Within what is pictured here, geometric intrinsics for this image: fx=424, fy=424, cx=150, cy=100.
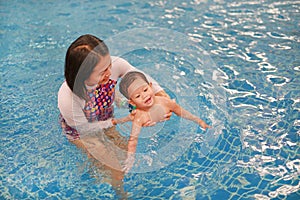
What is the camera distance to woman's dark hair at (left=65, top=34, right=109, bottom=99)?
291cm

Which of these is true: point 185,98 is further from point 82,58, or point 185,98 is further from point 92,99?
point 82,58

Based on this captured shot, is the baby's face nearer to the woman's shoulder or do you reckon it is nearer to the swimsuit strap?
the swimsuit strap

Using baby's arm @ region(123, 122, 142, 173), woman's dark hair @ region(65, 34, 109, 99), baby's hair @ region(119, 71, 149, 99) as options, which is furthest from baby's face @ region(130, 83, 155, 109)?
woman's dark hair @ region(65, 34, 109, 99)

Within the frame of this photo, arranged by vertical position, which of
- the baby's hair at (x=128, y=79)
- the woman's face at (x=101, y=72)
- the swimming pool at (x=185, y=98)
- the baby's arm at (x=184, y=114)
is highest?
the woman's face at (x=101, y=72)

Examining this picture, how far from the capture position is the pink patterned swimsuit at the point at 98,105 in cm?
327

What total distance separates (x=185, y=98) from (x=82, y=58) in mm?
1460

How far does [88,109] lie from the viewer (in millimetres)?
3287

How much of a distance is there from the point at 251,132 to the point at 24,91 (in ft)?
8.21

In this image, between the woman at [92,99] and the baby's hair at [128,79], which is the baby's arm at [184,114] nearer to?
the woman at [92,99]

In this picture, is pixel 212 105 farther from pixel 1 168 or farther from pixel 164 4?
pixel 164 4

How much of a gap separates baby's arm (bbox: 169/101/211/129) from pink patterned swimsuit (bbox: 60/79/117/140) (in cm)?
50

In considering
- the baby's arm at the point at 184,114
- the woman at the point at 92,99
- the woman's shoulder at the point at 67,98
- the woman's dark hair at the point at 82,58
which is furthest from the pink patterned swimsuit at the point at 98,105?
the baby's arm at the point at 184,114

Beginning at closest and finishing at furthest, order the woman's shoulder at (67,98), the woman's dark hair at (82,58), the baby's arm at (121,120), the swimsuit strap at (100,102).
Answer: the woman's dark hair at (82,58)
the woman's shoulder at (67,98)
the swimsuit strap at (100,102)
the baby's arm at (121,120)

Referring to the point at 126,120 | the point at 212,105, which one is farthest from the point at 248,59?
the point at 126,120
